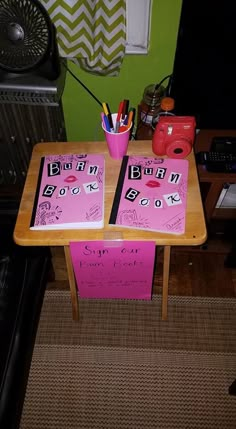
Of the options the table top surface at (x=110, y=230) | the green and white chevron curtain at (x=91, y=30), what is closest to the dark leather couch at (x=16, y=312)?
the table top surface at (x=110, y=230)

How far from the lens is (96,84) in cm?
159

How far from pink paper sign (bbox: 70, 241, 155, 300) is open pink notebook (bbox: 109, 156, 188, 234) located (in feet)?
0.23

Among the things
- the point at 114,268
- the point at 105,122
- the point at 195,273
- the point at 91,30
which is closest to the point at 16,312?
the point at 114,268

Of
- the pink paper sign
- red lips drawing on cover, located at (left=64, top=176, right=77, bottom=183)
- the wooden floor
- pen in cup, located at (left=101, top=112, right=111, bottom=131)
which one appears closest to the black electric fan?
pen in cup, located at (left=101, top=112, right=111, bottom=131)

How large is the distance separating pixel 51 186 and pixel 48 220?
0.15 metres

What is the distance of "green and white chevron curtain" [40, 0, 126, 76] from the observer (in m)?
1.26

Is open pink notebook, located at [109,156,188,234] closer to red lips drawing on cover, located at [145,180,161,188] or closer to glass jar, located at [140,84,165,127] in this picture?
red lips drawing on cover, located at [145,180,161,188]

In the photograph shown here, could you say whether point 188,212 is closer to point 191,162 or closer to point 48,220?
point 191,162

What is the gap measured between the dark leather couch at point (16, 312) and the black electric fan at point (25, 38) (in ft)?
1.86

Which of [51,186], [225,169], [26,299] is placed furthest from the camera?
[225,169]

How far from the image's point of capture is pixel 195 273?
170 cm

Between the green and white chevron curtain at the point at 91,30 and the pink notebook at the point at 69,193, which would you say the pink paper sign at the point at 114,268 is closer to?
the pink notebook at the point at 69,193

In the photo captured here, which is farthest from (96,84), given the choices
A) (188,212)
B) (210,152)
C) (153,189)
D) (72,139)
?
(188,212)

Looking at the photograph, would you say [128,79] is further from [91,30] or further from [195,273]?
[195,273]
